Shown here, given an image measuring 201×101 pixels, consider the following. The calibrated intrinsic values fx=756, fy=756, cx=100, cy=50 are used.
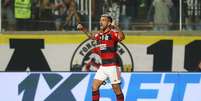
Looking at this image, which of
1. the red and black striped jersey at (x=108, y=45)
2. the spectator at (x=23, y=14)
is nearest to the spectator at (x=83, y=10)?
the spectator at (x=23, y=14)

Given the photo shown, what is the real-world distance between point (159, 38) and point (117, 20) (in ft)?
3.26

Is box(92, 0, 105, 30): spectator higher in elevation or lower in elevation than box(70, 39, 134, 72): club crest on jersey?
higher

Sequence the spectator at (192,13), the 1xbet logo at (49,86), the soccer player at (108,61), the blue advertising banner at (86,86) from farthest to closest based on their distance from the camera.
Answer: the spectator at (192,13)
the 1xbet logo at (49,86)
the blue advertising banner at (86,86)
the soccer player at (108,61)

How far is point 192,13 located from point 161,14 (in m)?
0.67

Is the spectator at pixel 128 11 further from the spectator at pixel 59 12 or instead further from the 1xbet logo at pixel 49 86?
the 1xbet logo at pixel 49 86

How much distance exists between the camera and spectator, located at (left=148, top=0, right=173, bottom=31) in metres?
16.4

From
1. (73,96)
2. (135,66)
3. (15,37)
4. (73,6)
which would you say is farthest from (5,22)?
(73,96)

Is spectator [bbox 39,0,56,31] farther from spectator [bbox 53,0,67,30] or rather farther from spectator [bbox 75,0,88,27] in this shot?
spectator [bbox 75,0,88,27]

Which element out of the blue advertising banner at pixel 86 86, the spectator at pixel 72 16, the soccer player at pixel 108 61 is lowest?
the blue advertising banner at pixel 86 86

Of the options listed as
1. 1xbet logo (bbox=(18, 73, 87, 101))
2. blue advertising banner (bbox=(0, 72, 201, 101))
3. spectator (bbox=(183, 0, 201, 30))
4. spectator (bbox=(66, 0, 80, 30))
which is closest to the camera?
blue advertising banner (bbox=(0, 72, 201, 101))

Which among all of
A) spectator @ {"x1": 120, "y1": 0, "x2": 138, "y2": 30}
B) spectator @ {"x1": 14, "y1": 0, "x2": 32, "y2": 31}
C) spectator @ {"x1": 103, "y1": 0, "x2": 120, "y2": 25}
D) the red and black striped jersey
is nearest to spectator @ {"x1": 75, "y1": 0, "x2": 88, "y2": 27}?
spectator @ {"x1": 103, "y1": 0, "x2": 120, "y2": 25}

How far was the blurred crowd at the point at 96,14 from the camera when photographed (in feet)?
54.0

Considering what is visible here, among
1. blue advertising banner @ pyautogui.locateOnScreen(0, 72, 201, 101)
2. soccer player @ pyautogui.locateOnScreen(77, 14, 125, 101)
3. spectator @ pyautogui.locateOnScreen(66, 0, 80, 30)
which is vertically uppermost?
spectator @ pyautogui.locateOnScreen(66, 0, 80, 30)

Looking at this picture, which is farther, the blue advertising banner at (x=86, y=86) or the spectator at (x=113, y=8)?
the spectator at (x=113, y=8)
